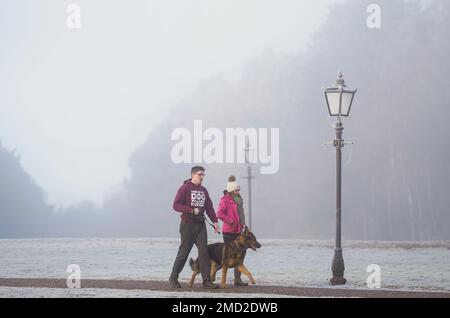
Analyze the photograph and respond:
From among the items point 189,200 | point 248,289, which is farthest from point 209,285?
point 189,200

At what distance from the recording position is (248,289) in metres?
14.0

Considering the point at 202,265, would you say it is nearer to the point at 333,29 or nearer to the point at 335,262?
the point at 335,262

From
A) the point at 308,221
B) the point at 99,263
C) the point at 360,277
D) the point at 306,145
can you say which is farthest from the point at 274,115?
the point at 360,277

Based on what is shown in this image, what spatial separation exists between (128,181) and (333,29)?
1686cm

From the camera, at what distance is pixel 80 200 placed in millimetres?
58750

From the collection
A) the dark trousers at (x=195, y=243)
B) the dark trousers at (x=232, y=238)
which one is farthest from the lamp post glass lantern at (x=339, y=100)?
the dark trousers at (x=195, y=243)

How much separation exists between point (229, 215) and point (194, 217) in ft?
2.52

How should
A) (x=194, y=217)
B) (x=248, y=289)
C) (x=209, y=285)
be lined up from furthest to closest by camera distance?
1. (x=194, y=217)
2. (x=248, y=289)
3. (x=209, y=285)

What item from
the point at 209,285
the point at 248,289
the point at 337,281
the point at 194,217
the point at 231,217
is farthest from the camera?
the point at 337,281

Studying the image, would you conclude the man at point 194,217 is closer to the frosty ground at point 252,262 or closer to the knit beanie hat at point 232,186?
the knit beanie hat at point 232,186

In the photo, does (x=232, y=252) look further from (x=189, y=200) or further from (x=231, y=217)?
(x=189, y=200)

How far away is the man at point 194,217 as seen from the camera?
1398 cm

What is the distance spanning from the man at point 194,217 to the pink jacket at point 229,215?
38cm

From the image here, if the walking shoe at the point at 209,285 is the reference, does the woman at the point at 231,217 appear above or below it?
above
